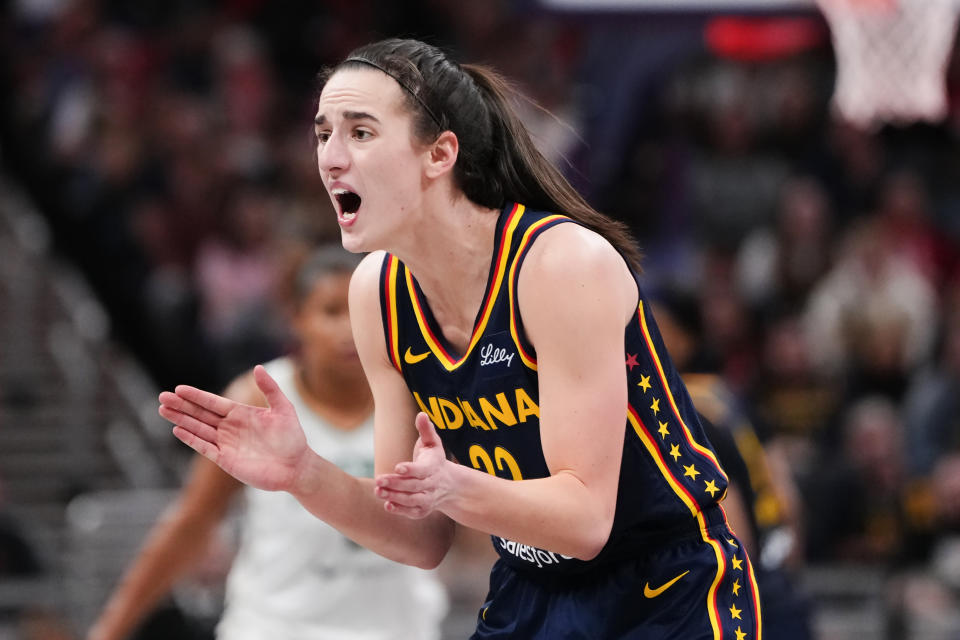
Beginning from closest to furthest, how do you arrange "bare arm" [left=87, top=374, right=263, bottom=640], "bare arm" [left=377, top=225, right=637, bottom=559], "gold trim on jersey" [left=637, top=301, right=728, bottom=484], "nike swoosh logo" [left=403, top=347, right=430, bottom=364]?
"bare arm" [left=377, top=225, right=637, bottom=559] → "gold trim on jersey" [left=637, top=301, right=728, bottom=484] → "nike swoosh logo" [left=403, top=347, right=430, bottom=364] → "bare arm" [left=87, top=374, right=263, bottom=640]

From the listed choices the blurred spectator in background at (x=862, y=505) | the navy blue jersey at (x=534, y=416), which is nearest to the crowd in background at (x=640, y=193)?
the blurred spectator in background at (x=862, y=505)

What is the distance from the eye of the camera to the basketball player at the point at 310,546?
4.59 m

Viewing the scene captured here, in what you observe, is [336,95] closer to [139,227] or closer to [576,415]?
[576,415]

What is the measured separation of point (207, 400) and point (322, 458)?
0.30m

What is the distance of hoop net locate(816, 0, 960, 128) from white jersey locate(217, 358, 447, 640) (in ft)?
13.7

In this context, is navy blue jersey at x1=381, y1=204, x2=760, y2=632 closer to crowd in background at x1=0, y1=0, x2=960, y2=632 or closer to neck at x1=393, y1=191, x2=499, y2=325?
neck at x1=393, y1=191, x2=499, y2=325

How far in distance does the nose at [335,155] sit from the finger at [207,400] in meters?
0.53

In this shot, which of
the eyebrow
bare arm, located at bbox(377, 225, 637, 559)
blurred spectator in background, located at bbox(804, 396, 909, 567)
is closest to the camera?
bare arm, located at bbox(377, 225, 637, 559)

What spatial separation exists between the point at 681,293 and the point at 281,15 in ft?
27.8

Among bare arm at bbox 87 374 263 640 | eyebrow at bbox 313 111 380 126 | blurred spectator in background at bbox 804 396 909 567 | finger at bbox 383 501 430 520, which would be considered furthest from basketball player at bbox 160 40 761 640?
blurred spectator in background at bbox 804 396 909 567

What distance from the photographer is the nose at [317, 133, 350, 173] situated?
10.1 ft

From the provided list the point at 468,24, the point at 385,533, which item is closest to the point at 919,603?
the point at 385,533

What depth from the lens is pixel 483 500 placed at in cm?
282

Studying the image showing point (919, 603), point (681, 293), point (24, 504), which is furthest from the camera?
point (24, 504)
